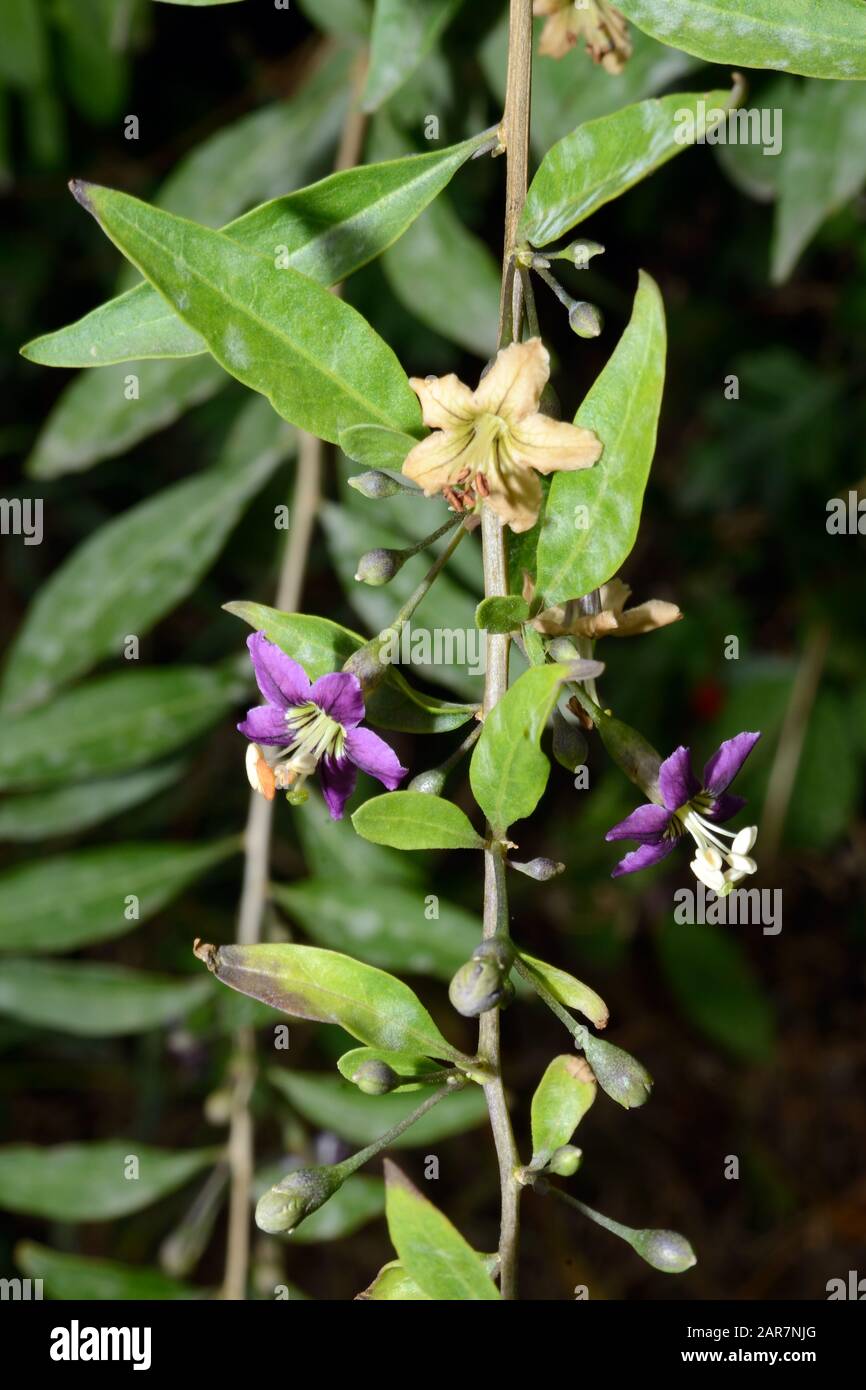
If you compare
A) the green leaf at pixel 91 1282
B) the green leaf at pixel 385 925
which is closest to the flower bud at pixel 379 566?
the green leaf at pixel 385 925

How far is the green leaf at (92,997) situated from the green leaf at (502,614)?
139cm

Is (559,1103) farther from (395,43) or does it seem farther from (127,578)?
(127,578)

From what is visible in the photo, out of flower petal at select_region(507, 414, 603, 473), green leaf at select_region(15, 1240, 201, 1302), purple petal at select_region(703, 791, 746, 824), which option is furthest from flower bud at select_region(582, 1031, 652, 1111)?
green leaf at select_region(15, 1240, 201, 1302)

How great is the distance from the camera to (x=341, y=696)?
3.83 ft

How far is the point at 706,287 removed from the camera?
345 cm

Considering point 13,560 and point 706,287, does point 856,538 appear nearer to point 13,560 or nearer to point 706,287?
point 706,287

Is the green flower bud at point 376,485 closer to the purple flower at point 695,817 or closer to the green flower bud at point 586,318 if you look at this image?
the green flower bud at point 586,318

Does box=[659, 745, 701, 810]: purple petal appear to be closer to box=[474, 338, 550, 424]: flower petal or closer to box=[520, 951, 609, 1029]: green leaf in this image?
box=[520, 951, 609, 1029]: green leaf

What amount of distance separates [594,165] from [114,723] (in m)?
1.42

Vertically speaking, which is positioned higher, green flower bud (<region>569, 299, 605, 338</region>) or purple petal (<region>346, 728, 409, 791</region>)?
green flower bud (<region>569, 299, 605, 338</region>)

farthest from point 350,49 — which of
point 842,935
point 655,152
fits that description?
point 842,935

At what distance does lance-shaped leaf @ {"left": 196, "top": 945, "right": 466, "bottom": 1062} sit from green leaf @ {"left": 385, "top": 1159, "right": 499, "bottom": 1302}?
121mm

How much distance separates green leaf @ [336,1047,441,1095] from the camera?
3.99 ft

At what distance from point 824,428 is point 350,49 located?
1406mm
